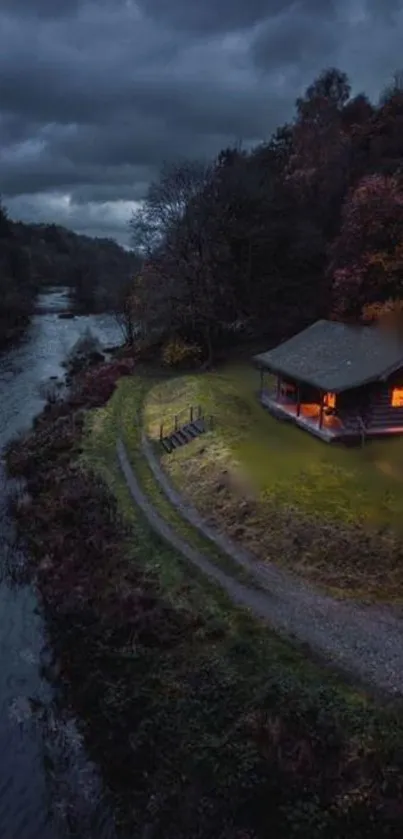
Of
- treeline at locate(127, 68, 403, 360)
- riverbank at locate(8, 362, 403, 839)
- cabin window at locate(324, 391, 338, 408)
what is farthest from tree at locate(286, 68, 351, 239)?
riverbank at locate(8, 362, 403, 839)

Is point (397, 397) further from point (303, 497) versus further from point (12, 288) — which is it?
point (12, 288)

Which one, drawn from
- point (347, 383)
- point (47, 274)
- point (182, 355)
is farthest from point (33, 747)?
point (47, 274)

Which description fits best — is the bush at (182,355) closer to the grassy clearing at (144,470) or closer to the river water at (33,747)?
the grassy clearing at (144,470)

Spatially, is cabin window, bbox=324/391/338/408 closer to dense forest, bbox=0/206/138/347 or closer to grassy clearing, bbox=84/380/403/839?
grassy clearing, bbox=84/380/403/839

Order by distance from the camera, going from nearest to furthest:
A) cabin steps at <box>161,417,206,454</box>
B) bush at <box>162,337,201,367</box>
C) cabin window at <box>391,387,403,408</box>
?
cabin window at <box>391,387,403,408</box>
cabin steps at <box>161,417,206,454</box>
bush at <box>162,337,201,367</box>

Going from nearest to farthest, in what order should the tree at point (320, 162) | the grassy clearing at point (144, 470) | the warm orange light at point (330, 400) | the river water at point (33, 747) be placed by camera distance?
the river water at point (33, 747) → the grassy clearing at point (144, 470) → the warm orange light at point (330, 400) → the tree at point (320, 162)

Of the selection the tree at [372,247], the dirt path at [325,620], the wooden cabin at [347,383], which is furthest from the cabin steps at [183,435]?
the tree at [372,247]
